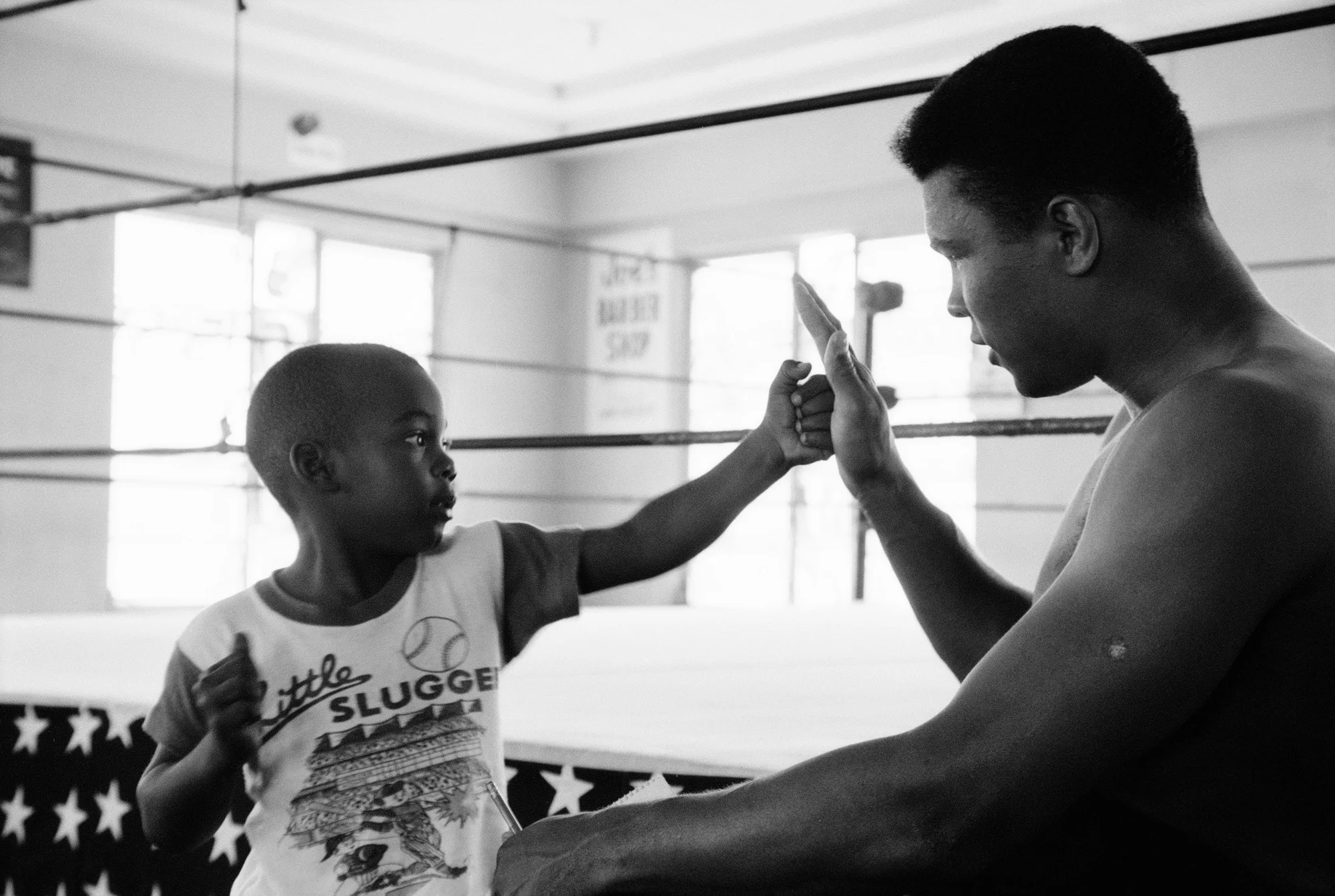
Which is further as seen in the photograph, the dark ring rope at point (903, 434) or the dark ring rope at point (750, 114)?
the dark ring rope at point (903, 434)

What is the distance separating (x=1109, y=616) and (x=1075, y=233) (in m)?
0.23

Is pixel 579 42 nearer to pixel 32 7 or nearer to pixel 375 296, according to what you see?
pixel 375 296

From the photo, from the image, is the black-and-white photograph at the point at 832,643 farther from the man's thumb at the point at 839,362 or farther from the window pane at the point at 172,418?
the window pane at the point at 172,418

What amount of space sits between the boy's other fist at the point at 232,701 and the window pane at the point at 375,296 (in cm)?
563

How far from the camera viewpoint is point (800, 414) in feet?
3.95

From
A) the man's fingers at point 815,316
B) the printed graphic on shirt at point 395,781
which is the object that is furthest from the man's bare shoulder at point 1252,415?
the printed graphic on shirt at point 395,781

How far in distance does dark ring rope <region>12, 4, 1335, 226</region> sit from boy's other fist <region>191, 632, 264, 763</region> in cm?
63

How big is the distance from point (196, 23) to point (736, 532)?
3.30 m

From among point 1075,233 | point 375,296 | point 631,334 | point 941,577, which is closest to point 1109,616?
point 1075,233

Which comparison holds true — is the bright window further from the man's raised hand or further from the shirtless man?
the shirtless man

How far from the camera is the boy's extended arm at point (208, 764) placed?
3.36ft

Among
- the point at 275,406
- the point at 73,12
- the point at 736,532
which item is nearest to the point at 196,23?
the point at 73,12

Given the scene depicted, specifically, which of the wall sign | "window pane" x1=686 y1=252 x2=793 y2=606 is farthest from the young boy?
the wall sign

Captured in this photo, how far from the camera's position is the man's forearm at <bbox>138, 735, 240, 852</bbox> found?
1048mm
